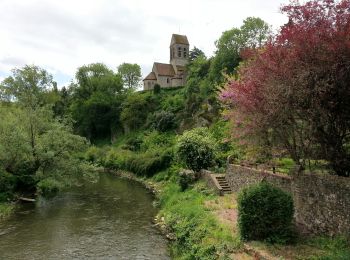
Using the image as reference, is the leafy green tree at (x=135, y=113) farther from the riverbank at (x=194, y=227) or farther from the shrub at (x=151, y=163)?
the riverbank at (x=194, y=227)

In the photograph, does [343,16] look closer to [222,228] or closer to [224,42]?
[222,228]

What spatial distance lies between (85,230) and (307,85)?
49.1 ft

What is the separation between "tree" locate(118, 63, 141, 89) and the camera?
290ft

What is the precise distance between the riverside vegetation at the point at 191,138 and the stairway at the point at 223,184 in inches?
48.1

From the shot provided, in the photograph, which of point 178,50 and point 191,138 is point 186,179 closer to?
point 191,138

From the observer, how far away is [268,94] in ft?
45.4

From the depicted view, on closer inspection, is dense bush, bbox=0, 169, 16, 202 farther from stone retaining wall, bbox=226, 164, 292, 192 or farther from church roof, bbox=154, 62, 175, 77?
church roof, bbox=154, 62, 175, 77

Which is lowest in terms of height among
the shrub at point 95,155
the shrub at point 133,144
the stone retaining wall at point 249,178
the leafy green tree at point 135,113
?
the stone retaining wall at point 249,178

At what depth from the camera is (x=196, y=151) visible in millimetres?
28219

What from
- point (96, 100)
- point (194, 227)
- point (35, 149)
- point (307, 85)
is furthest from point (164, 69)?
point (307, 85)

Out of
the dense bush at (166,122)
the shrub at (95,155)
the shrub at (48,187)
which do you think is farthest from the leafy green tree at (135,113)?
the shrub at (48,187)

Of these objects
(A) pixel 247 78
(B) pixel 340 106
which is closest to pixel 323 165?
(B) pixel 340 106

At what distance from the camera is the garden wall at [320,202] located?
510 inches

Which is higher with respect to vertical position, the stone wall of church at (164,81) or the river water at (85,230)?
the stone wall of church at (164,81)
